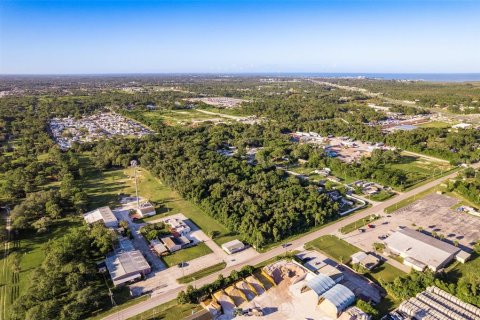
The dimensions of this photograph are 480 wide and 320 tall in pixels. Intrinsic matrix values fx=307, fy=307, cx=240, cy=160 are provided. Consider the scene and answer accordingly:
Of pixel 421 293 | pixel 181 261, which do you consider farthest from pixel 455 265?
pixel 181 261

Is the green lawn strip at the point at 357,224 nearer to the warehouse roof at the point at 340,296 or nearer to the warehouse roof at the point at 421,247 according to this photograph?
the warehouse roof at the point at 421,247

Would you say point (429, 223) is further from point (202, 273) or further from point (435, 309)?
point (202, 273)

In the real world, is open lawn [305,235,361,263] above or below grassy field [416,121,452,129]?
below

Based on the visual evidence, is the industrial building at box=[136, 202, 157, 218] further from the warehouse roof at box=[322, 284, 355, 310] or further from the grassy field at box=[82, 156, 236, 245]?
the warehouse roof at box=[322, 284, 355, 310]

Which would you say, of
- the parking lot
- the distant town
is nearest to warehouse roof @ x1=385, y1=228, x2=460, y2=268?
the distant town

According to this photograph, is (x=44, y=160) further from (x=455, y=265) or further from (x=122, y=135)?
(x=455, y=265)

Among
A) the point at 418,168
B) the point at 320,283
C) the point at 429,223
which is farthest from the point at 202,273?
the point at 418,168
